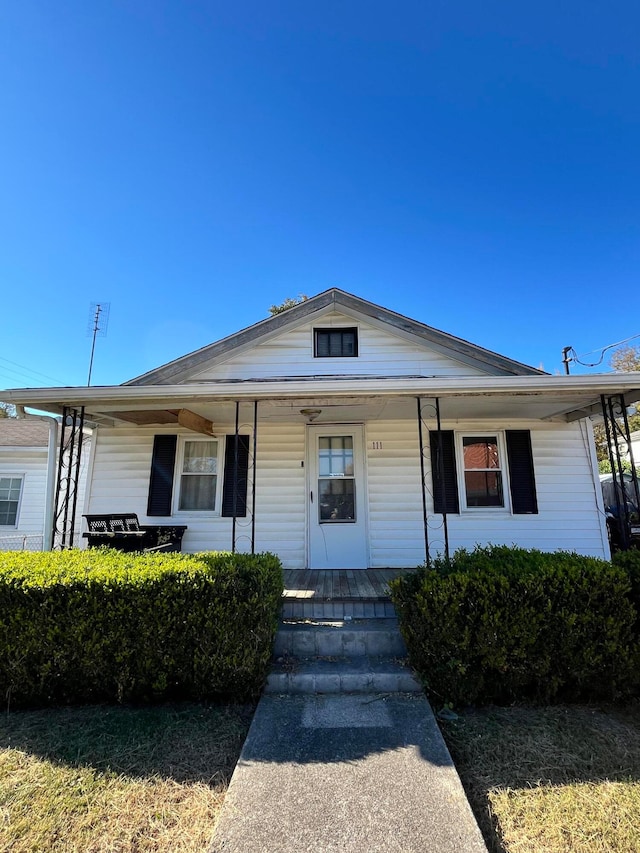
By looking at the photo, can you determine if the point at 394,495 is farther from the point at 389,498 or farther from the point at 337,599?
the point at 337,599

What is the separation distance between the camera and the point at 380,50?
6.96m

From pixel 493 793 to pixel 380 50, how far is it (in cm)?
1027

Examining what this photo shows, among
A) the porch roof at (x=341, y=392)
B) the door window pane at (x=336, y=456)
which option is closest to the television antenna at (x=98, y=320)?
the porch roof at (x=341, y=392)

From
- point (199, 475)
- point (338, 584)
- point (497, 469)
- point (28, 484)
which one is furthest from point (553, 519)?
point (28, 484)

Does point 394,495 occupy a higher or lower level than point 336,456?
lower

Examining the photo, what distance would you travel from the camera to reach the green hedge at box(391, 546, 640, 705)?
114 inches

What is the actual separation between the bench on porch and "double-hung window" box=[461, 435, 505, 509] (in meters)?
4.82

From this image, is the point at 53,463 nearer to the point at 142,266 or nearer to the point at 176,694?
the point at 176,694

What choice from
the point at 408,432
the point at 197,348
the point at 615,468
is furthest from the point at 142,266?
the point at 615,468

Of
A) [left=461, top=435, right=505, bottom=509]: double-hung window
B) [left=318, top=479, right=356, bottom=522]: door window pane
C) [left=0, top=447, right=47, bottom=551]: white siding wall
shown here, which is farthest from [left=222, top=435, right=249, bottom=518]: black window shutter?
[left=0, top=447, right=47, bottom=551]: white siding wall

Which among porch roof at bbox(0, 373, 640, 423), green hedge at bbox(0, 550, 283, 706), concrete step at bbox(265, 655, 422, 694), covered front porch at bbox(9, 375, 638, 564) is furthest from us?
covered front porch at bbox(9, 375, 638, 564)

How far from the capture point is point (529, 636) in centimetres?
288

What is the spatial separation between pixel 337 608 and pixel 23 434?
10.6 m

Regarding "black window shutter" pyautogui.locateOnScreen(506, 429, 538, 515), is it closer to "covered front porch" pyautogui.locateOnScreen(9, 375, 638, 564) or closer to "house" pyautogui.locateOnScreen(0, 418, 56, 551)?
"covered front porch" pyautogui.locateOnScreen(9, 375, 638, 564)
